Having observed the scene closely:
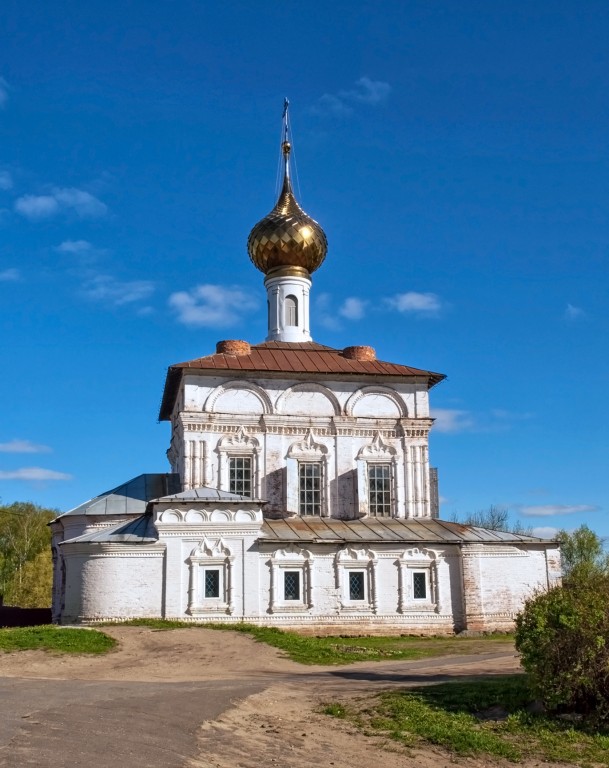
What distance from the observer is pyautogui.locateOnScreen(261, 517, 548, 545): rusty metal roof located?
21000 millimetres

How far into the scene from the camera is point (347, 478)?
2345 centimetres

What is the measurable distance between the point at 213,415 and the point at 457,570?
7.72 m

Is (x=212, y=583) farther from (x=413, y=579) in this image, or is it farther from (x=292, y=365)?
(x=292, y=365)

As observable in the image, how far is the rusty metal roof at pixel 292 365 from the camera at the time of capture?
23234 millimetres

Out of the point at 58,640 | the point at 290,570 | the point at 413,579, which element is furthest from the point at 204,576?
the point at 413,579

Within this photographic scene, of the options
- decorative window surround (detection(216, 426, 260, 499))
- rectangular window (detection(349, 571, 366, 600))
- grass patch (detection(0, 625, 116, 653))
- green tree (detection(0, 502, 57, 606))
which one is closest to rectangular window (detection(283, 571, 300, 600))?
rectangular window (detection(349, 571, 366, 600))

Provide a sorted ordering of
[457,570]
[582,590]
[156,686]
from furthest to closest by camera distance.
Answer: [457,570]
[156,686]
[582,590]

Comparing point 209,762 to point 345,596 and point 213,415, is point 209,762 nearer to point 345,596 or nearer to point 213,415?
point 345,596

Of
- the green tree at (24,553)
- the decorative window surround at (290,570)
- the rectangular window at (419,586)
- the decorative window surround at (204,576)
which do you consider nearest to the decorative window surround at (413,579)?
the rectangular window at (419,586)

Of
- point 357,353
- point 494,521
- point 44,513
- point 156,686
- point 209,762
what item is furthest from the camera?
point 494,521

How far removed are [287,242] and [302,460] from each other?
7.62 meters

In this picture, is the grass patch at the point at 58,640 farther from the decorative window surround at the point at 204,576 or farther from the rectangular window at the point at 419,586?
the rectangular window at the point at 419,586

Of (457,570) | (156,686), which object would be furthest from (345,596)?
(156,686)

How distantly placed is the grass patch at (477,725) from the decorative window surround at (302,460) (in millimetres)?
11766
